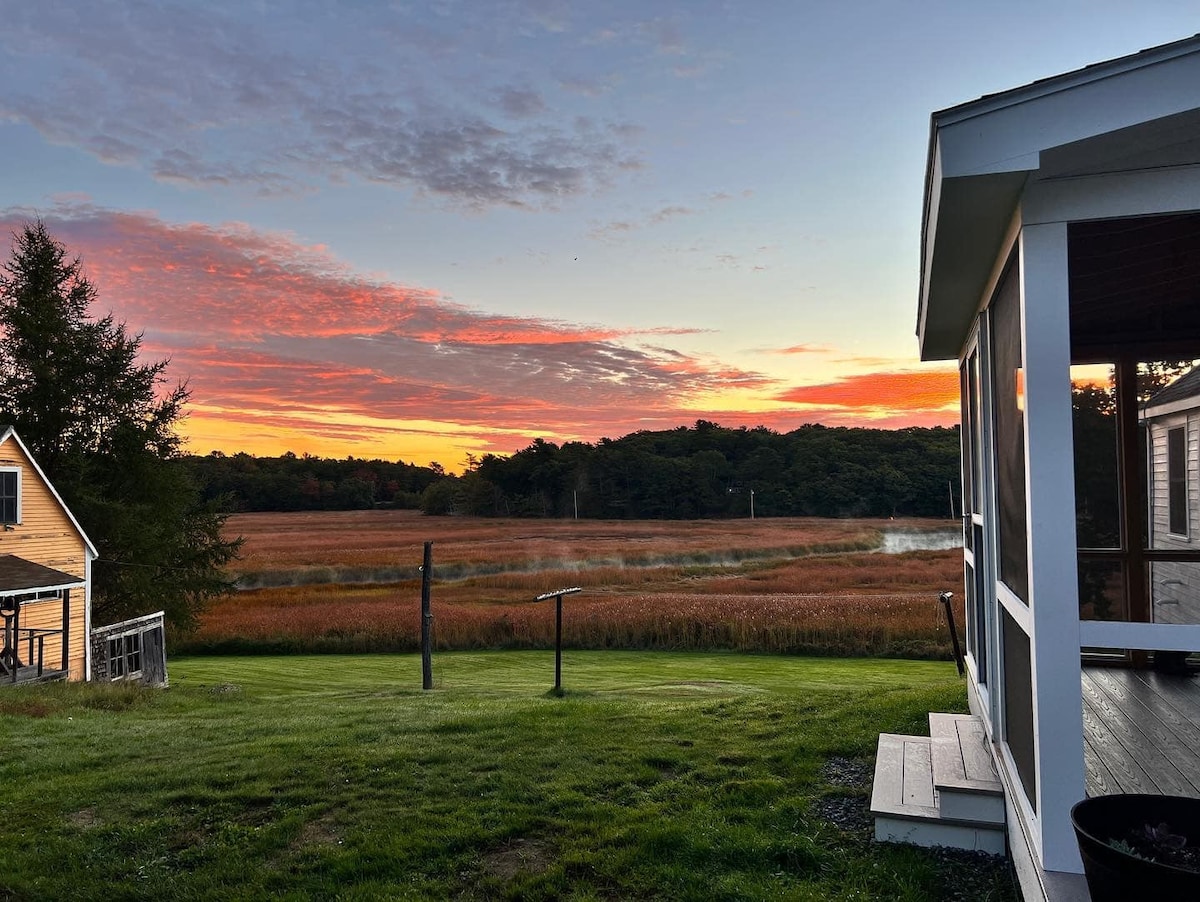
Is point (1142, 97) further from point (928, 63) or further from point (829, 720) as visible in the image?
point (928, 63)

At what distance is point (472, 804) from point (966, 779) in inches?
109

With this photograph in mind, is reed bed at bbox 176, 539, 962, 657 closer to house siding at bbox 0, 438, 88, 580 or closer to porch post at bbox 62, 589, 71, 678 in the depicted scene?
porch post at bbox 62, 589, 71, 678

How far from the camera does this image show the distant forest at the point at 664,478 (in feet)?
221

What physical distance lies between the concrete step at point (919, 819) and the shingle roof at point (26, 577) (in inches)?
616

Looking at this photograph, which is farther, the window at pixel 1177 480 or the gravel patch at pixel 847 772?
the window at pixel 1177 480

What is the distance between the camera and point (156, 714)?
10328 mm

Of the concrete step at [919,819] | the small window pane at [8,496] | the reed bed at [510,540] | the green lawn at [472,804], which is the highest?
the small window pane at [8,496]

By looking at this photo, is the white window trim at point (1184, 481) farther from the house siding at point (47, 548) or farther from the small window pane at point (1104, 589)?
the house siding at point (47, 548)

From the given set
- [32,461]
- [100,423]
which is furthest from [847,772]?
[100,423]

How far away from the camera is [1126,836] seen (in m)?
2.67

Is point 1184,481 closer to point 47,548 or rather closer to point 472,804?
point 472,804

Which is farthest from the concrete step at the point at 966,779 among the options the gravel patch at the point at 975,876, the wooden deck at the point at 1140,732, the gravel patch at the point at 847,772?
the gravel patch at the point at 847,772

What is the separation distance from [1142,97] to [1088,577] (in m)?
4.99

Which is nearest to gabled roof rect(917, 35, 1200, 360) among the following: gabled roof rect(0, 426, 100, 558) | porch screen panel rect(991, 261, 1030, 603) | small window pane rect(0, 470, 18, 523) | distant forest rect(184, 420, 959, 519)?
porch screen panel rect(991, 261, 1030, 603)
